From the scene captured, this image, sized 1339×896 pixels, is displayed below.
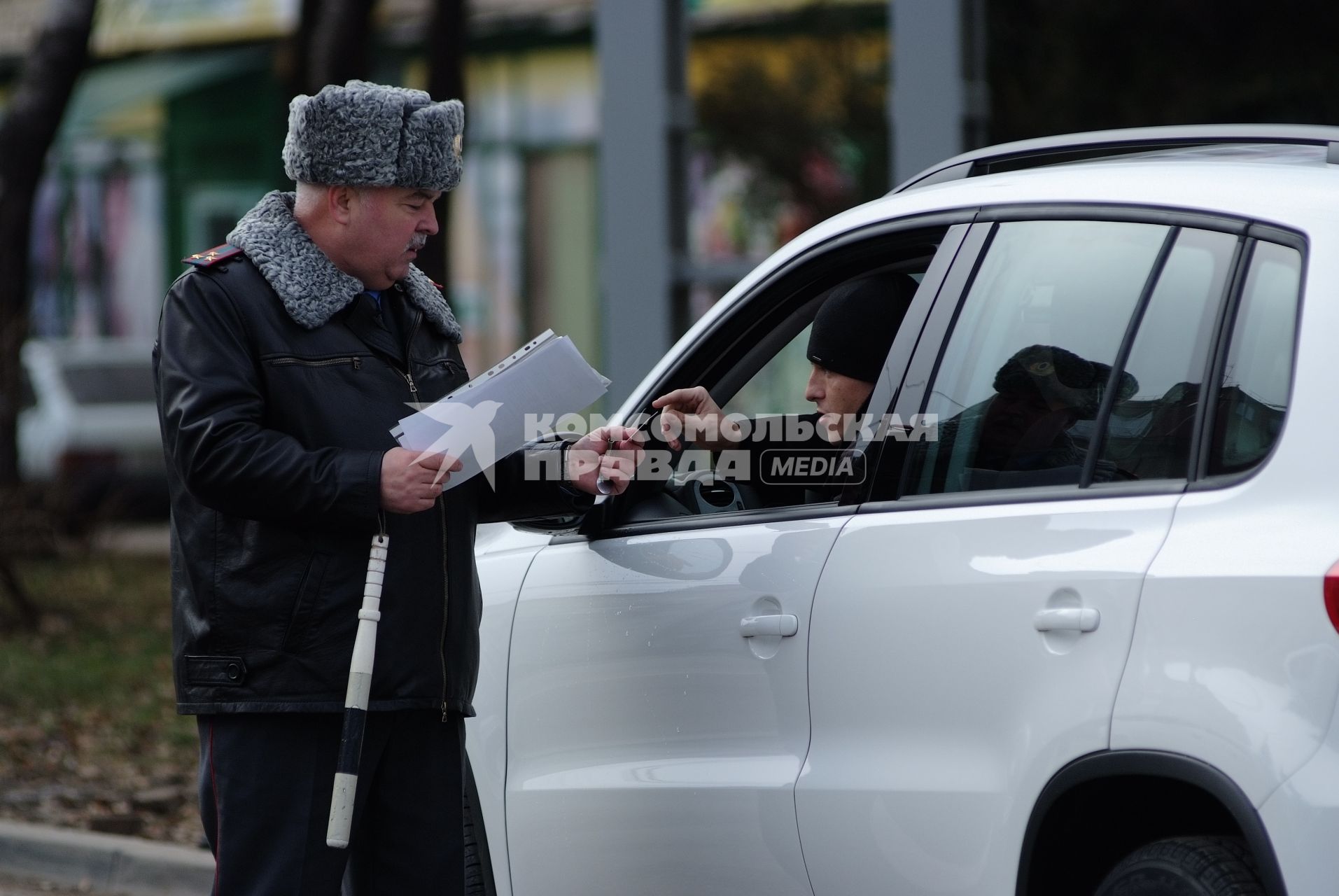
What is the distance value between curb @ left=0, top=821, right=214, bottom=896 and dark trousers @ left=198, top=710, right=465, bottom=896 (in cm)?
239

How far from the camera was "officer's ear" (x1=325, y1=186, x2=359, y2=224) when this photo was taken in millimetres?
3443

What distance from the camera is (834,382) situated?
390 centimetres

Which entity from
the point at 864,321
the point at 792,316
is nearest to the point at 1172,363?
the point at 864,321

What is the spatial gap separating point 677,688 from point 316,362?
96 cm

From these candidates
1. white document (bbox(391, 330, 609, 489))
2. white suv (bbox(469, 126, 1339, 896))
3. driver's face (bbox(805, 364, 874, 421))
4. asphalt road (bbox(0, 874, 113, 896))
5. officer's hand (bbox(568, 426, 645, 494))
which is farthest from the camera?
asphalt road (bbox(0, 874, 113, 896))

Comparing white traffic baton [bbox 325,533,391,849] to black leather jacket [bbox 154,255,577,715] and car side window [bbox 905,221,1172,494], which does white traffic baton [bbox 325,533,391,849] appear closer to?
black leather jacket [bbox 154,255,577,715]

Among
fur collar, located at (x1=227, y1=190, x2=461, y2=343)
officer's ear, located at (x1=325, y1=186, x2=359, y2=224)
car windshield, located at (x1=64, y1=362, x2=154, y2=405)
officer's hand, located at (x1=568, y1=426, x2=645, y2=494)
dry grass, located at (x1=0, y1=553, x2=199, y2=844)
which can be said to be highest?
officer's ear, located at (x1=325, y1=186, x2=359, y2=224)

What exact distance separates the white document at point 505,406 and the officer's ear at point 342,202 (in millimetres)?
381

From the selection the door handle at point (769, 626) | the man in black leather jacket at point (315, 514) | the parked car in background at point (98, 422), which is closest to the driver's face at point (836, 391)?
the door handle at point (769, 626)

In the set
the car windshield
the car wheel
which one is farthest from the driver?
the car windshield

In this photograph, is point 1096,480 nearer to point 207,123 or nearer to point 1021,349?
point 1021,349

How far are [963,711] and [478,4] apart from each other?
60.8ft

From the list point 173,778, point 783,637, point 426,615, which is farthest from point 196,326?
point 173,778

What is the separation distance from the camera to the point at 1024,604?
3.02m
